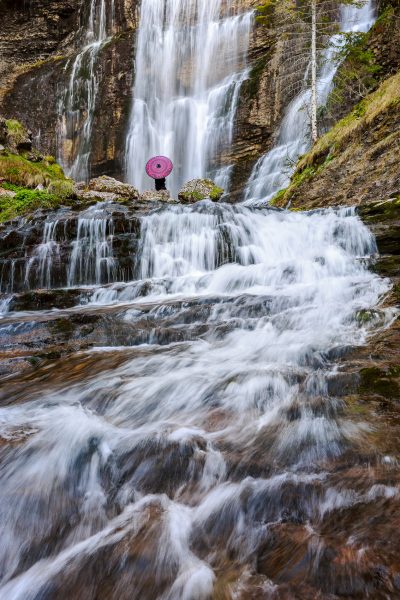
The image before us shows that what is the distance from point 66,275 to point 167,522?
672cm

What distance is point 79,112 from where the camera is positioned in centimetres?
2328

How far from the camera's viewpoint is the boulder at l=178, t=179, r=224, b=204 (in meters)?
13.9

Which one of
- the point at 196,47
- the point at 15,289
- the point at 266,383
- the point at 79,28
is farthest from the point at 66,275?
the point at 79,28

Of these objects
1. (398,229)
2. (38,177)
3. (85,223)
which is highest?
(38,177)

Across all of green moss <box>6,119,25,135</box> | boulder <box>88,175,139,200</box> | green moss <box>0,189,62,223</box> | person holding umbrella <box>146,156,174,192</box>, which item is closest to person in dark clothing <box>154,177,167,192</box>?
person holding umbrella <box>146,156,174,192</box>

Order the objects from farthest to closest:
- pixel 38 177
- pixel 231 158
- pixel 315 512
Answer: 1. pixel 231 158
2. pixel 38 177
3. pixel 315 512

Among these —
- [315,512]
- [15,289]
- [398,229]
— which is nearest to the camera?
[315,512]

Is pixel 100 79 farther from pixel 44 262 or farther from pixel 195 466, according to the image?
pixel 195 466

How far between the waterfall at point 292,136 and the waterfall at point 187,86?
107 inches

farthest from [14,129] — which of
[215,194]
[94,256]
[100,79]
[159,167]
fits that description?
[94,256]

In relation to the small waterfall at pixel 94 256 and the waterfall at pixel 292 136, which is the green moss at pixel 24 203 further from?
the waterfall at pixel 292 136

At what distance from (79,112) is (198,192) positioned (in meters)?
13.9

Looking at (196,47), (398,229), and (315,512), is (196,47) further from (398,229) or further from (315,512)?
(315,512)

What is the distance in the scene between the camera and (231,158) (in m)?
18.7
